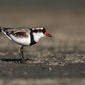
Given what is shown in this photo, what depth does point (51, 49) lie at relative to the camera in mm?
20062

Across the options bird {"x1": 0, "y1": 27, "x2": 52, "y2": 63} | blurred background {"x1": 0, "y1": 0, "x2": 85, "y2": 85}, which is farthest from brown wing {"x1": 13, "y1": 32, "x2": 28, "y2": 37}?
blurred background {"x1": 0, "y1": 0, "x2": 85, "y2": 85}

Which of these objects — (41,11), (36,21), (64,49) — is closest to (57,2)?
(41,11)

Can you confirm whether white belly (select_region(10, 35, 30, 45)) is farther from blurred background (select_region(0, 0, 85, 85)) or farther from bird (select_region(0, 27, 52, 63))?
blurred background (select_region(0, 0, 85, 85))

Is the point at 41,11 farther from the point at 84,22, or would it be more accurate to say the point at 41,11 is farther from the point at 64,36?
the point at 64,36

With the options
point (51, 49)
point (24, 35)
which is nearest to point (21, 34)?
point (24, 35)

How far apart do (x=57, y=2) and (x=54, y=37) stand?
22718 mm

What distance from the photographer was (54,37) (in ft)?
78.5

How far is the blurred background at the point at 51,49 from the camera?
46.0 feet

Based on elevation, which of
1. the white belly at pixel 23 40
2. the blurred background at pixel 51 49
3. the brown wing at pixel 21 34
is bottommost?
the blurred background at pixel 51 49

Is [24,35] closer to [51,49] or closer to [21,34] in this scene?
[21,34]

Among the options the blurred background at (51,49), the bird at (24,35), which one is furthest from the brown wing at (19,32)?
the blurred background at (51,49)

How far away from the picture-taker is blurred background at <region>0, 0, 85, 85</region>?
14.0 m

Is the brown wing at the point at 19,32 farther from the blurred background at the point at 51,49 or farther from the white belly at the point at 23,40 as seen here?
the blurred background at the point at 51,49

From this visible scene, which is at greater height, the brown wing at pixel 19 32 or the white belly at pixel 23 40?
the brown wing at pixel 19 32
